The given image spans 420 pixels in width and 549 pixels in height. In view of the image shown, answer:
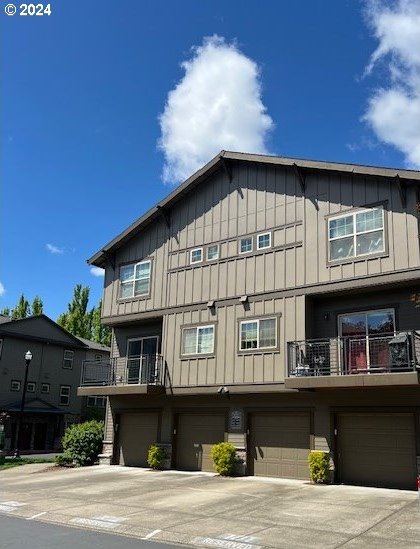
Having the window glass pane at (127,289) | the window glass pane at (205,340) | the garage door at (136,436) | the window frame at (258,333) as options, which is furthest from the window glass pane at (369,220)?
the garage door at (136,436)

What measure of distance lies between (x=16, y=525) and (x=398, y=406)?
10.3 m

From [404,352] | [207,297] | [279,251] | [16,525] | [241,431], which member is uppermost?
[279,251]

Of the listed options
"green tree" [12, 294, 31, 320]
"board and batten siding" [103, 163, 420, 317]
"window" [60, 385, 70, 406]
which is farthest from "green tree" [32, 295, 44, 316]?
"board and batten siding" [103, 163, 420, 317]

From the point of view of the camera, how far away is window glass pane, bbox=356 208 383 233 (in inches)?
650

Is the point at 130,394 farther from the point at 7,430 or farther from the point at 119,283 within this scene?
the point at 7,430

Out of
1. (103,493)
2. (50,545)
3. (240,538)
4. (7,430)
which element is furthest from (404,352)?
(7,430)

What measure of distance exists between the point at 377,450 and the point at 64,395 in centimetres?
3056

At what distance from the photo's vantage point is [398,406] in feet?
50.6

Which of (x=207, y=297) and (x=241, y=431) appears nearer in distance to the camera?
(x=241, y=431)

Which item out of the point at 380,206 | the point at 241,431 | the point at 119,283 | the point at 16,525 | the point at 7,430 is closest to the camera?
the point at 16,525

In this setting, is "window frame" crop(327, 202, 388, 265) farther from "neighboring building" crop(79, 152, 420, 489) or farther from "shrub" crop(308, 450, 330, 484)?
"shrub" crop(308, 450, 330, 484)

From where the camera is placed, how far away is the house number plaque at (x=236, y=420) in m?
18.4

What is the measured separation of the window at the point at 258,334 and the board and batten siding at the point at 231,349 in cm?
17

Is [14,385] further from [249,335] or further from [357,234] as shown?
[357,234]
